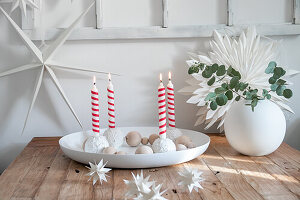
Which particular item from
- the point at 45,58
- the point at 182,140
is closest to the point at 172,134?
the point at 182,140

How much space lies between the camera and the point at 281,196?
100 cm

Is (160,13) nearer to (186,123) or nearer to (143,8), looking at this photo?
(143,8)

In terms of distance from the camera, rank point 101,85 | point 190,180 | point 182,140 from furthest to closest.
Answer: point 101,85
point 182,140
point 190,180

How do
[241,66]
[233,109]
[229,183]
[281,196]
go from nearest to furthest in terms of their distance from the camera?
[281,196], [229,183], [233,109], [241,66]

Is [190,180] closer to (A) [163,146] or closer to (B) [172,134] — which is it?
(A) [163,146]

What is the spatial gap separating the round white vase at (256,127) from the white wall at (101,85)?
44 centimetres

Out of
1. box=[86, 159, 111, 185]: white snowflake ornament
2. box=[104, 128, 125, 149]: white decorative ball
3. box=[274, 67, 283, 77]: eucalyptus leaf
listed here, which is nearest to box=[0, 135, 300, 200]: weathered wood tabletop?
box=[86, 159, 111, 185]: white snowflake ornament

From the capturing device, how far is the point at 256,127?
1.33 m

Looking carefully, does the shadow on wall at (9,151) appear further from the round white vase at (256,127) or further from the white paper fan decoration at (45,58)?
the round white vase at (256,127)

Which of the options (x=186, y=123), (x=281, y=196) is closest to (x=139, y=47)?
(x=186, y=123)

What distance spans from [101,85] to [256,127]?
70 cm

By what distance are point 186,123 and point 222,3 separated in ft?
1.73

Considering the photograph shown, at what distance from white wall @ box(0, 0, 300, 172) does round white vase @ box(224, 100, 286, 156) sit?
0.44 meters

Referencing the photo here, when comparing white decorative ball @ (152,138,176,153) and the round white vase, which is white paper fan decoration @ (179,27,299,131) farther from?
white decorative ball @ (152,138,176,153)
